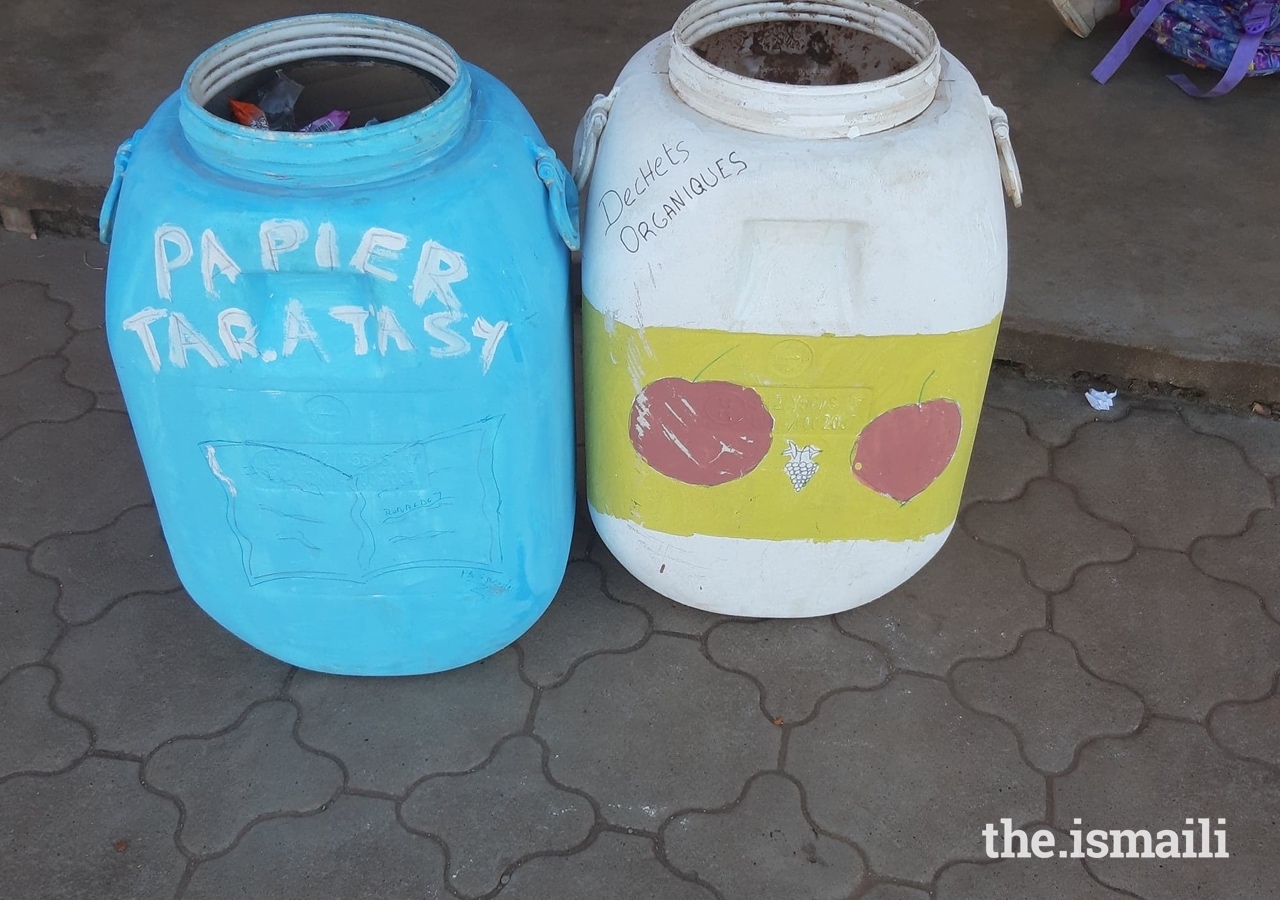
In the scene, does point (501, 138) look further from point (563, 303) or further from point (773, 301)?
point (773, 301)

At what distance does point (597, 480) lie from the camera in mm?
1710

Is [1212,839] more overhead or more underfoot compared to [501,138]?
more underfoot

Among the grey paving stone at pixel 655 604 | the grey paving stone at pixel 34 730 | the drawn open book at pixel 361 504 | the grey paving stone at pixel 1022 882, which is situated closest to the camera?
the drawn open book at pixel 361 504

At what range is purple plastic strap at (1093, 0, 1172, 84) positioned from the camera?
2900 millimetres

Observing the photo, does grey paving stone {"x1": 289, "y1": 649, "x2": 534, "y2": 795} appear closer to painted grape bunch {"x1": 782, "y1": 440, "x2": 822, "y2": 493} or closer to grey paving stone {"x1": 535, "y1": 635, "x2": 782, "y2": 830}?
grey paving stone {"x1": 535, "y1": 635, "x2": 782, "y2": 830}

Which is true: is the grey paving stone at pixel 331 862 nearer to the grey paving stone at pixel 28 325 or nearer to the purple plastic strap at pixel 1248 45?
the grey paving stone at pixel 28 325

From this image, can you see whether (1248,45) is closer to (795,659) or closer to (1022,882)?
(795,659)

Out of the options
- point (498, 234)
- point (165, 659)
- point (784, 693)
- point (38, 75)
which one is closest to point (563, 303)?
point (498, 234)

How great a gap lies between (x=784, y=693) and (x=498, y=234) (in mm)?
849

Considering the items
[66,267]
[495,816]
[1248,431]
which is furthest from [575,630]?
[66,267]

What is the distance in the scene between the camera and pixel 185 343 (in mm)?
1310

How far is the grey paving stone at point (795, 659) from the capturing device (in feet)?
5.71

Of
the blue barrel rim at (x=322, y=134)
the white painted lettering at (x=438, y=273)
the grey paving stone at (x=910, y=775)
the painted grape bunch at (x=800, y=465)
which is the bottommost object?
the grey paving stone at (x=910, y=775)

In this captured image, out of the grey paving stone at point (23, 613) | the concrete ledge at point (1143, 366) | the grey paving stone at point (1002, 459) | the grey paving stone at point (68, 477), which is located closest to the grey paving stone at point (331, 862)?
the grey paving stone at point (23, 613)
